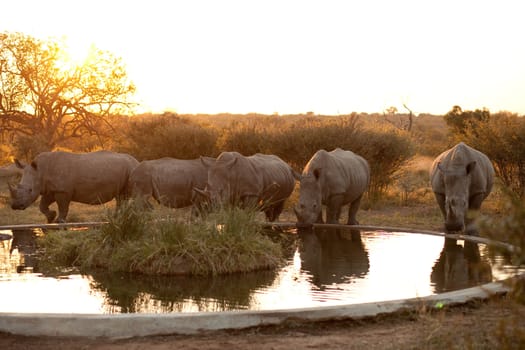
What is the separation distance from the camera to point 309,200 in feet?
41.0

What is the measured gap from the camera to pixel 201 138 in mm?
22578

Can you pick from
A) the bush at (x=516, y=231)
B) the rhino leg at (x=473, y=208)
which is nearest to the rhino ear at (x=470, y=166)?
the rhino leg at (x=473, y=208)

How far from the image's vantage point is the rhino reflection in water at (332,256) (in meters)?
8.02

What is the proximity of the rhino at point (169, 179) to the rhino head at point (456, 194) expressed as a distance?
191 inches

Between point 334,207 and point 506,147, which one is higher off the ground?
point 506,147

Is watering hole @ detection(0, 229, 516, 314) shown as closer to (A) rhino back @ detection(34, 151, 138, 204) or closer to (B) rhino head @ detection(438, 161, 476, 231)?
(B) rhino head @ detection(438, 161, 476, 231)

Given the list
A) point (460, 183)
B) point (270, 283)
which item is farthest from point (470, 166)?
point (270, 283)

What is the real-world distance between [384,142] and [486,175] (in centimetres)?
813

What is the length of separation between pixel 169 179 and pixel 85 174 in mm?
1762

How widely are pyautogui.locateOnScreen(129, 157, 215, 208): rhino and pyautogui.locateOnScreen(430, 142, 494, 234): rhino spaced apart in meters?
4.58

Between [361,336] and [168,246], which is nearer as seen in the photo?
[361,336]

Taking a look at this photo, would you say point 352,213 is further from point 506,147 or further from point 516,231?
point 516,231

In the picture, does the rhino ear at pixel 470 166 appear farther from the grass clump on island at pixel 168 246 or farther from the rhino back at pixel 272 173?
the grass clump on island at pixel 168 246

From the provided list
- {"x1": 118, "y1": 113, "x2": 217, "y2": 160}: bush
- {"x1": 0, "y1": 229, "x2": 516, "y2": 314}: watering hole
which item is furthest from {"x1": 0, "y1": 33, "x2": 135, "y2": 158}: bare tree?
{"x1": 0, "y1": 229, "x2": 516, "y2": 314}: watering hole
